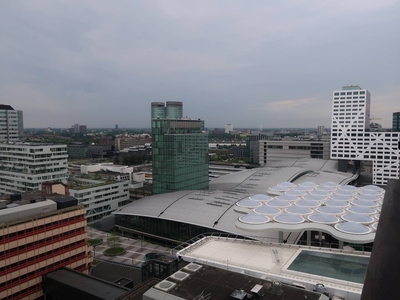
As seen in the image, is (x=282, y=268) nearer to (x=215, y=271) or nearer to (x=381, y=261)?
(x=215, y=271)

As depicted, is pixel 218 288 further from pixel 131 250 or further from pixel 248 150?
pixel 248 150

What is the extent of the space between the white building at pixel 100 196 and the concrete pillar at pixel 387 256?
61392mm

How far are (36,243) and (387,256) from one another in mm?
31707

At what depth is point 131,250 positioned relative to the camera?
4756 cm

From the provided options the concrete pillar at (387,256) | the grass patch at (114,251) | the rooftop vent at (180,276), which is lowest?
the grass patch at (114,251)

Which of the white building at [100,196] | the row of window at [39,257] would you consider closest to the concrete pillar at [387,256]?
the row of window at [39,257]

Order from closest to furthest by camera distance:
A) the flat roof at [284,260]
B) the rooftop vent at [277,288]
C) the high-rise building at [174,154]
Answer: the rooftop vent at [277,288] < the flat roof at [284,260] < the high-rise building at [174,154]

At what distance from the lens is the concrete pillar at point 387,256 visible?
494cm

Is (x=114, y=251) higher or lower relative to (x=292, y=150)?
lower

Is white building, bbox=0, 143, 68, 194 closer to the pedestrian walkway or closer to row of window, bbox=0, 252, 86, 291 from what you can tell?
the pedestrian walkway

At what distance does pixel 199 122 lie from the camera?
232 feet

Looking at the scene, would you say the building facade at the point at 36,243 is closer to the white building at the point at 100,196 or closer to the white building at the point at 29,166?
the white building at the point at 100,196

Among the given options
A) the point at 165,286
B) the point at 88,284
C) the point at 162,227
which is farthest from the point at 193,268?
the point at 162,227

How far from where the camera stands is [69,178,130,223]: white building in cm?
6172
